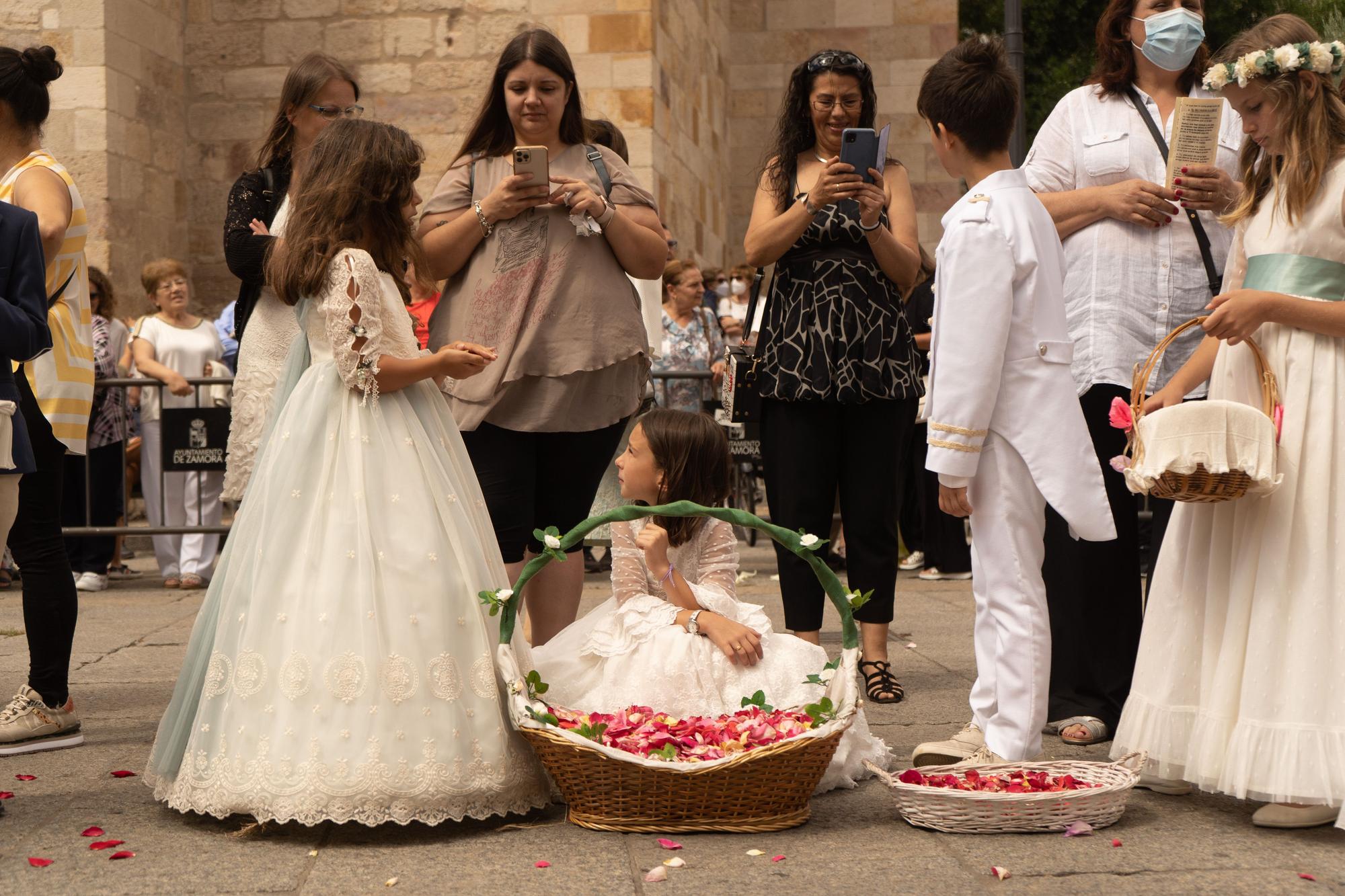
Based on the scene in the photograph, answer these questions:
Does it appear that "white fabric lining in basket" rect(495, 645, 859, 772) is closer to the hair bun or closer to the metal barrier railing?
the hair bun

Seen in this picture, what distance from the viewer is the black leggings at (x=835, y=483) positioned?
16.7 feet

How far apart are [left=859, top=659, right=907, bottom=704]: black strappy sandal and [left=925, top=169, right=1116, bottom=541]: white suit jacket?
1554mm

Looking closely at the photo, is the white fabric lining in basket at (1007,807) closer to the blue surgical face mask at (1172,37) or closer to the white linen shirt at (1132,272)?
the white linen shirt at (1132,272)

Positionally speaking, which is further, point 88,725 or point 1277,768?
point 88,725

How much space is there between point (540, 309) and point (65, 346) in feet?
4.79

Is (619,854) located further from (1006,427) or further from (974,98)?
(974,98)

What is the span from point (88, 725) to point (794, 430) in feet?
8.16

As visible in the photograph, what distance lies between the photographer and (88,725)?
4887 mm

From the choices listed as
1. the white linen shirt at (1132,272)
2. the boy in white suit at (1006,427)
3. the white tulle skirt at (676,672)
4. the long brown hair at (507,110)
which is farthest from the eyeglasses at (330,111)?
the white linen shirt at (1132,272)

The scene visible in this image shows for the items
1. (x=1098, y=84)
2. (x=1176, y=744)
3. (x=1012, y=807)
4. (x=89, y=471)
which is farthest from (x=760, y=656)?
(x=89, y=471)

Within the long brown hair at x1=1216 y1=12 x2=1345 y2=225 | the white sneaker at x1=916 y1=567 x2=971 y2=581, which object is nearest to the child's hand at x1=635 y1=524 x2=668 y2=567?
the long brown hair at x1=1216 y1=12 x2=1345 y2=225

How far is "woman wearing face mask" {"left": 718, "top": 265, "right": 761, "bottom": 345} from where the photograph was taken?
472 inches

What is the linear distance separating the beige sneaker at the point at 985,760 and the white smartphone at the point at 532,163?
2014 millimetres

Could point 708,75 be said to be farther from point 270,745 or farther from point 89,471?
point 270,745
